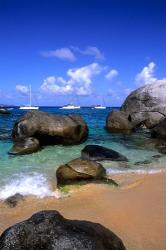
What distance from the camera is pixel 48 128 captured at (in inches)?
598

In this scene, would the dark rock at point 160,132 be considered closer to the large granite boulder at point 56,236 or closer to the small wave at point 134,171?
the small wave at point 134,171

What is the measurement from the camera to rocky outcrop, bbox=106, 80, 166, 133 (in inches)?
904

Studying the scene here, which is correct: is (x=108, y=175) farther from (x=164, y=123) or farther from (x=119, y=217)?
(x=164, y=123)

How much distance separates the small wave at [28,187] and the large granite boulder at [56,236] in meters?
3.32

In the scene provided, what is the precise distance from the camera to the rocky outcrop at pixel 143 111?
75.3 ft

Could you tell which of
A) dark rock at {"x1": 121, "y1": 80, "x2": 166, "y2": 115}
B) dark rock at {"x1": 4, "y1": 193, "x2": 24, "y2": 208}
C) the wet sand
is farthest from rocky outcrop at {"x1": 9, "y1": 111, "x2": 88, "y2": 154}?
dark rock at {"x1": 121, "y1": 80, "x2": 166, "y2": 115}

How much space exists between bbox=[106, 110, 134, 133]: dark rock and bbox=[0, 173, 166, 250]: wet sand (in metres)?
13.7

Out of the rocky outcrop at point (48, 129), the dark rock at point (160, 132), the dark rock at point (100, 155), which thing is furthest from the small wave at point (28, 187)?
the dark rock at point (160, 132)

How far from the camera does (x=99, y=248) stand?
4.05 m

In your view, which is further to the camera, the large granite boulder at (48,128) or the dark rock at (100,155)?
the large granite boulder at (48,128)

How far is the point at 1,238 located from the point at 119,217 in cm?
278

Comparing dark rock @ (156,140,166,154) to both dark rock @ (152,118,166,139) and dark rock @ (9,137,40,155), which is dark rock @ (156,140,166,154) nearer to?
dark rock @ (152,118,166,139)

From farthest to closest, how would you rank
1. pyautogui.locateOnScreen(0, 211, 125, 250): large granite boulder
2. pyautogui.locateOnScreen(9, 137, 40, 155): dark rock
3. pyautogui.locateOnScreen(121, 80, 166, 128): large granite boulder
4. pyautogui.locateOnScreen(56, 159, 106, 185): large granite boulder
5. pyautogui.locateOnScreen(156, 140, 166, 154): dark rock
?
pyautogui.locateOnScreen(121, 80, 166, 128): large granite boulder → pyautogui.locateOnScreen(156, 140, 166, 154): dark rock → pyautogui.locateOnScreen(9, 137, 40, 155): dark rock → pyautogui.locateOnScreen(56, 159, 106, 185): large granite boulder → pyautogui.locateOnScreen(0, 211, 125, 250): large granite boulder

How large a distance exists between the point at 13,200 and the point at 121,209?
94.9 inches
